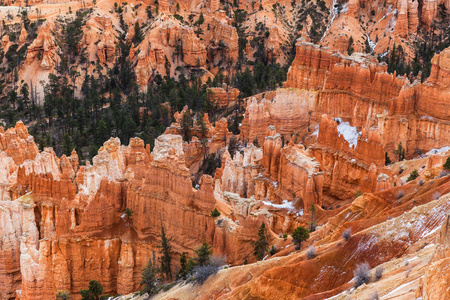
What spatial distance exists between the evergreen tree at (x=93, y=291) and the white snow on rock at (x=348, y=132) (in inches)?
1351

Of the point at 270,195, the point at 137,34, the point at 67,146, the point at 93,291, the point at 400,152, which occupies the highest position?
the point at 137,34

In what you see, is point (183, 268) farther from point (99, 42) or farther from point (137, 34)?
point (137, 34)

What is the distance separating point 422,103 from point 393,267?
48.2 m

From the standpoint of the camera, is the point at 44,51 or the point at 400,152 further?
the point at 44,51

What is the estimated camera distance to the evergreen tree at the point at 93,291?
151 feet

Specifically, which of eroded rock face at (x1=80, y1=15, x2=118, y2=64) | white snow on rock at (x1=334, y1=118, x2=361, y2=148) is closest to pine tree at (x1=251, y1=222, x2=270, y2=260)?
white snow on rock at (x1=334, y1=118, x2=361, y2=148)

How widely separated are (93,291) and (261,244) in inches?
500

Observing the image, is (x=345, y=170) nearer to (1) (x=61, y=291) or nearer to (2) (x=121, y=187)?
(2) (x=121, y=187)

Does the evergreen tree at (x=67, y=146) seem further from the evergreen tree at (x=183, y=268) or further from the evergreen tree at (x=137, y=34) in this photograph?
the evergreen tree at (x=137, y=34)

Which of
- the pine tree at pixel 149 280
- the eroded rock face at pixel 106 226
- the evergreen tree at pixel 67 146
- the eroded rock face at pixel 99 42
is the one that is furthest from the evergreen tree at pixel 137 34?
the pine tree at pixel 149 280

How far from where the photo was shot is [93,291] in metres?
46.2

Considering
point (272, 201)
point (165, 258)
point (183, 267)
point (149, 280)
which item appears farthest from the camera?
point (272, 201)

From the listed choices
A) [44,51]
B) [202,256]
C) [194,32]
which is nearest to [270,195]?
[202,256]

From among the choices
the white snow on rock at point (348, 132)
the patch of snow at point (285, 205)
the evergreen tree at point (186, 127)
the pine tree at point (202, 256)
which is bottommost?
the evergreen tree at point (186, 127)
